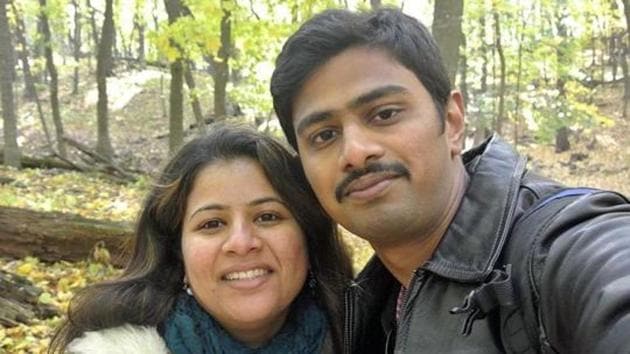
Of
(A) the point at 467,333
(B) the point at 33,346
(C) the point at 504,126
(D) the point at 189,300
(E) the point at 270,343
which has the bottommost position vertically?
(C) the point at 504,126

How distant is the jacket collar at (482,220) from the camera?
1.84m

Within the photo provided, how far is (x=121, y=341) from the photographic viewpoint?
2.54 m

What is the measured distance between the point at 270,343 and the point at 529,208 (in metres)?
1.42

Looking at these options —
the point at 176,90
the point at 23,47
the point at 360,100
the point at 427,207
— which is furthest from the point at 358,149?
the point at 23,47

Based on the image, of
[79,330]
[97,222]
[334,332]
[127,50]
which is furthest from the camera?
[127,50]

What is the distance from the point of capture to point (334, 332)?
2926 mm

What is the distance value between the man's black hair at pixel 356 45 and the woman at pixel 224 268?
0.49m

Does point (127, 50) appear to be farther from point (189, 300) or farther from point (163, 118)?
point (189, 300)

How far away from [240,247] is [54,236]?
17.5ft

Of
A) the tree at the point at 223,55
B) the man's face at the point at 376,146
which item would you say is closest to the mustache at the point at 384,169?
the man's face at the point at 376,146

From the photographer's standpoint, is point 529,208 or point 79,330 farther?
point 79,330

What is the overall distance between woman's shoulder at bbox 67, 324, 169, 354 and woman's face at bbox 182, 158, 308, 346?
0.81ft

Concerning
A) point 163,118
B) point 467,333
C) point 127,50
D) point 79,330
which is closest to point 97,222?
point 79,330

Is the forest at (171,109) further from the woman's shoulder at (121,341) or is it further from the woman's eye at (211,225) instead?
the woman's shoulder at (121,341)
